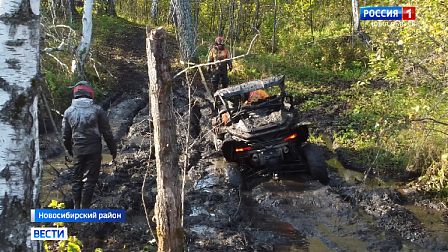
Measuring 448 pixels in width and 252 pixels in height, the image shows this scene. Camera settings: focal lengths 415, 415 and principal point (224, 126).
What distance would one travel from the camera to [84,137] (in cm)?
562

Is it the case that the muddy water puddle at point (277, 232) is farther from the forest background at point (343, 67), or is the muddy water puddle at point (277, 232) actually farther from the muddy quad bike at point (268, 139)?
the forest background at point (343, 67)

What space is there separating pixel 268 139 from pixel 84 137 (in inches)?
129

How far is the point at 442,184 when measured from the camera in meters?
6.90

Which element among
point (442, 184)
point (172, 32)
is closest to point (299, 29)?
point (172, 32)

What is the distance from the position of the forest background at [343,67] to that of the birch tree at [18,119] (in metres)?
1.77

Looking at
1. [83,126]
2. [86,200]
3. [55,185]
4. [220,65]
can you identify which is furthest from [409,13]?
[55,185]

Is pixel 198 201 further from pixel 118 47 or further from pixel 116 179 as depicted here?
pixel 118 47

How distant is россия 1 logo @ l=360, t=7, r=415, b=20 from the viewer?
7.66m

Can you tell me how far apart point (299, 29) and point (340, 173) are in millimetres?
12729

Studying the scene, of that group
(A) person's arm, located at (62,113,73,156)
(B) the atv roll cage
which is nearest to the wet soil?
(A) person's arm, located at (62,113,73,156)

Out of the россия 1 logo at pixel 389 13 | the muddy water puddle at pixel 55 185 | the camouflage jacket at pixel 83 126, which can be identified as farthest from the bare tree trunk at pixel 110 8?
the camouflage jacket at pixel 83 126

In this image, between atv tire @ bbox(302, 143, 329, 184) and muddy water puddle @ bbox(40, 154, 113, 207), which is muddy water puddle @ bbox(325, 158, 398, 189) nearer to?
atv tire @ bbox(302, 143, 329, 184)

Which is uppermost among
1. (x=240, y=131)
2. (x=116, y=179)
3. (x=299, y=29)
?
(x=299, y=29)

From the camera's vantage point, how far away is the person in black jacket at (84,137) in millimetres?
5617
